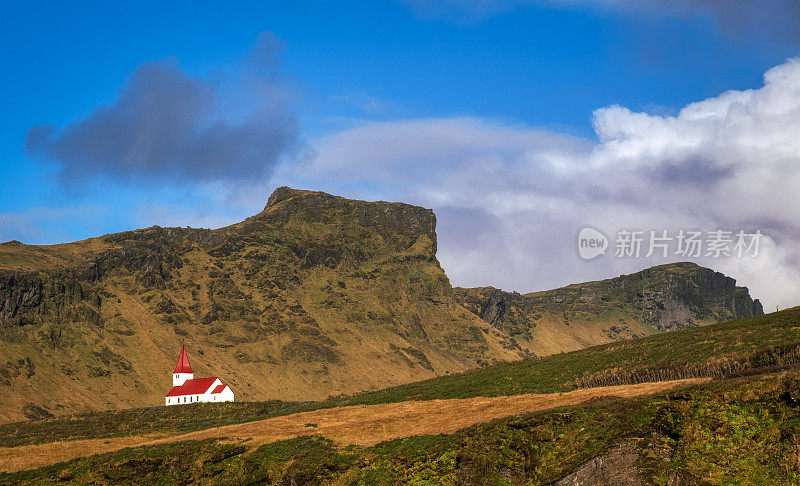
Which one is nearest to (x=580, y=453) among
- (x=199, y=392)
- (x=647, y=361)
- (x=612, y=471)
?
(x=612, y=471)

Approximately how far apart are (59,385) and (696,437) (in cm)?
17553

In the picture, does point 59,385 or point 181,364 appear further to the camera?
point 59,385

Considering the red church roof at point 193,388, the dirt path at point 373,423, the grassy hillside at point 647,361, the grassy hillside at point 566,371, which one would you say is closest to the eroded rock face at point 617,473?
the dirt path at point 373,423

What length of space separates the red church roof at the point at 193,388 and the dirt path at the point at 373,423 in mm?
54575

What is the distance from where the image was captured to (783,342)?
55250mm

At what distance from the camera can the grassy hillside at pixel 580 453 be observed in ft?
104

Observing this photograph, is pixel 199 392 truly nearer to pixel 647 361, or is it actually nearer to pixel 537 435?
pixel 647 361

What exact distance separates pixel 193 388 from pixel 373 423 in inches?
2896

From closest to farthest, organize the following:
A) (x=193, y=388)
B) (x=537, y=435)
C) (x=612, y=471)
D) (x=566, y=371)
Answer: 1. (x=612, y=471)
2. (x=537, y=435)
3. (x=566, y=371)
4. (x=193, y=388)

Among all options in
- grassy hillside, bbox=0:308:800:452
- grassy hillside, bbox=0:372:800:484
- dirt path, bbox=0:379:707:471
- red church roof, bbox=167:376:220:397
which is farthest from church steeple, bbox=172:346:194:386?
grassy hillside, bbox=0:372:800:484

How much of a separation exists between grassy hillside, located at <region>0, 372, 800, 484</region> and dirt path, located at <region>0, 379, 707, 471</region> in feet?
12.4

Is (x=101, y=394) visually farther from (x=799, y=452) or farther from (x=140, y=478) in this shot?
(x=799, y=452)

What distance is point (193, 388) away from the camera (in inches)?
4614

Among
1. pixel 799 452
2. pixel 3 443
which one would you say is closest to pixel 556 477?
pixel 799 452
